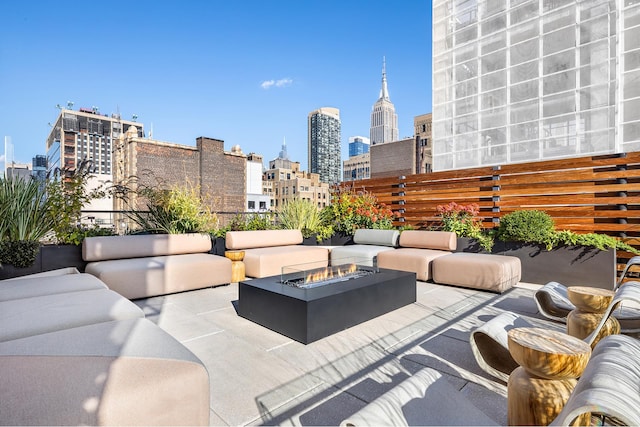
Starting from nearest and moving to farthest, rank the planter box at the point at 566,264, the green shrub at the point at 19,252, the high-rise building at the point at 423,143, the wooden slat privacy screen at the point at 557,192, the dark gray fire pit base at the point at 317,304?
the dark gray fire pit base at the point at 317,304 < the green shrub at the point at 19,252 < the planter box at the point at 566,264 < the wooden slat privacy screen at the point at 557,192 < the high-rise building at the point at 423,143

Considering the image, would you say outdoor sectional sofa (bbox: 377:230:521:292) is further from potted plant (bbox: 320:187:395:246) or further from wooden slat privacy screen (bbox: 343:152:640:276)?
potted plant (bbox: 320:187:395:246)

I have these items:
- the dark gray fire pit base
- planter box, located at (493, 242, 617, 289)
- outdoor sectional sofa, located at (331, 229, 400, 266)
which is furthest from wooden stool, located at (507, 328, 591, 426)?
planter box, located at (493, 242, 617, 289)

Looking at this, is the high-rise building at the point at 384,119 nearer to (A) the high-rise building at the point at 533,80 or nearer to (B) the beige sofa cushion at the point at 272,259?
(A) the high-rise building at the point at 533,80

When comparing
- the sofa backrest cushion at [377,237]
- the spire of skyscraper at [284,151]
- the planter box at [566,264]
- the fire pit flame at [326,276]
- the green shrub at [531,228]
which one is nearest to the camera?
the fire pit flame at [326,276]

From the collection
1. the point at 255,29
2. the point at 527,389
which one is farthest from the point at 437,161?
the point at 527,389

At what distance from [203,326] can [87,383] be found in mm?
1761

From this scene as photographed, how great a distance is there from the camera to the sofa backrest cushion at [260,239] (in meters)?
4.87

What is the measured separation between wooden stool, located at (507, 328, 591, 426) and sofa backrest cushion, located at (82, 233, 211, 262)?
13.1 feet

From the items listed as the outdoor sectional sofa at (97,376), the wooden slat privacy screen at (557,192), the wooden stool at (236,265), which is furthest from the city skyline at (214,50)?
the outdoor sectional sofa at (97,376)

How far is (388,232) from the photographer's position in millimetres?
5727

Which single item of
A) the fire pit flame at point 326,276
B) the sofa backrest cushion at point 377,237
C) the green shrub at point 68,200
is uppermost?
the green shrub at point 68,200

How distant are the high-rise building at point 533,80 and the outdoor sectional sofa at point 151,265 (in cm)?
1210

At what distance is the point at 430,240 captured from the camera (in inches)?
200

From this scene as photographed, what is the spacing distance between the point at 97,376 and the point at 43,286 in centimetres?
189
